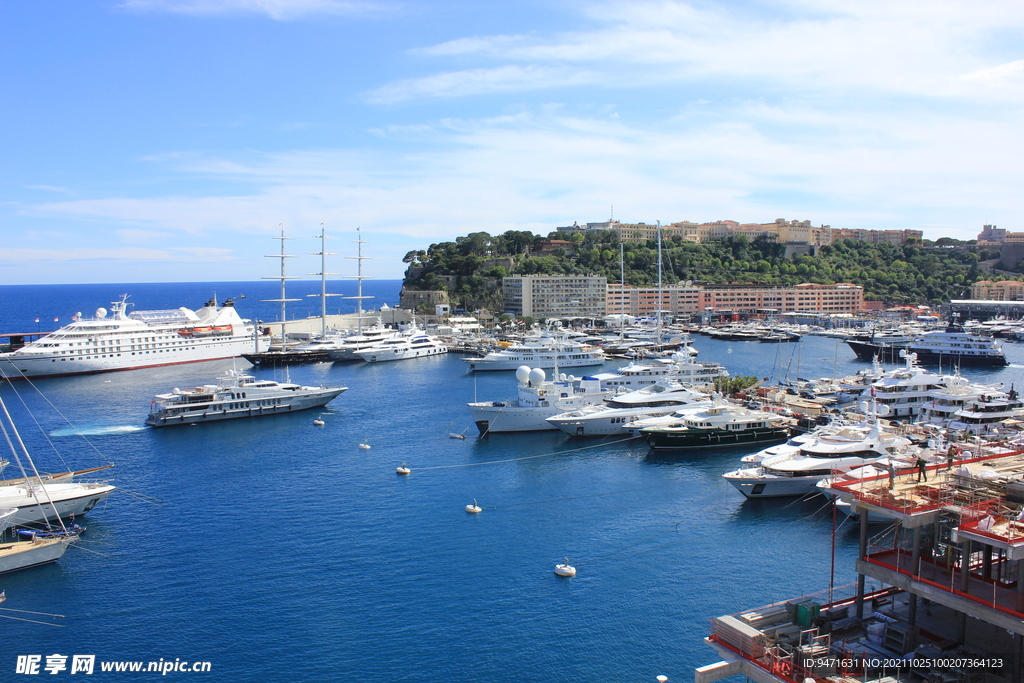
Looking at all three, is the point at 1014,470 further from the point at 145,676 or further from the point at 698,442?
the point at 698,442

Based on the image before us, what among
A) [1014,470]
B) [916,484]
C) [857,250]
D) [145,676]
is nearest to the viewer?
[916,484]

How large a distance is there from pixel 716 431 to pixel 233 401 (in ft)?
76.5

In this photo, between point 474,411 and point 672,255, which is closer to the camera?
point 474,411

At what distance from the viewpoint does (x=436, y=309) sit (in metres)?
88.3

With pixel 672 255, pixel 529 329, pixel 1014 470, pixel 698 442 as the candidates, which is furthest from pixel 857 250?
pixel 1014 470

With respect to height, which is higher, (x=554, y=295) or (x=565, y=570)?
(x=554, y=295)

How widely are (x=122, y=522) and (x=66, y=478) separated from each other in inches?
126

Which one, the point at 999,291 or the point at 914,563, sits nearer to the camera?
the point at 914,563

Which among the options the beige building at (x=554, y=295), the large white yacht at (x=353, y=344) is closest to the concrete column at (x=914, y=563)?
the large white yacht at (x=353, y=344)

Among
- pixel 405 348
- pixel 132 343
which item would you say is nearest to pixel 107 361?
pixel 132 343

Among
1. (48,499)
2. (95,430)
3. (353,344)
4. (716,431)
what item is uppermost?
(353,344)

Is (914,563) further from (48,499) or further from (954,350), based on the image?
(954,350)

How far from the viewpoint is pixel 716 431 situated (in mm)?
28750

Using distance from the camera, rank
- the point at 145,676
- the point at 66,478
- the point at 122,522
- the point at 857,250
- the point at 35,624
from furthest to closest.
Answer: the point at 857,250 < the point at 66,478 < the point at 122,522 < the point at 35,624 < the point at 145,676
